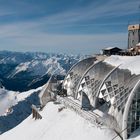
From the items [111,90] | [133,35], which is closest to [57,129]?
[111,90]

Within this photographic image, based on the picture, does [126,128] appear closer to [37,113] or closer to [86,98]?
[86,98]

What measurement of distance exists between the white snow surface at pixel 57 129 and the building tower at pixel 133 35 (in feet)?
78.3

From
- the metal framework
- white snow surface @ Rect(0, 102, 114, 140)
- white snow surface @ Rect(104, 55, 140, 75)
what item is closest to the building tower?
the metal framework

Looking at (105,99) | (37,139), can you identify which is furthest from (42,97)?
(105,99)

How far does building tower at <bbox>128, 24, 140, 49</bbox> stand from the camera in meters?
Answer: 82.9

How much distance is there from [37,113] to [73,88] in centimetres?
1000

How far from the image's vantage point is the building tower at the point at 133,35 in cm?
8288

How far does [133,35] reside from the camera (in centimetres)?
8431

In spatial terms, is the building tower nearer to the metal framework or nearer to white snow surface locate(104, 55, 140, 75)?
the metal framework

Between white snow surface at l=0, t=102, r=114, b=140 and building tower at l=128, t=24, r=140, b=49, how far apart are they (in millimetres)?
23875

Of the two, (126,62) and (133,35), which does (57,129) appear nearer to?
(126,62)

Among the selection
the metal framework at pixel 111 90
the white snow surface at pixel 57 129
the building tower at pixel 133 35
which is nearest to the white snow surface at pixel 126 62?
the metal framework at pixel 111 90

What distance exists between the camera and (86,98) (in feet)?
186

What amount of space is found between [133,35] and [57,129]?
34841 mm
